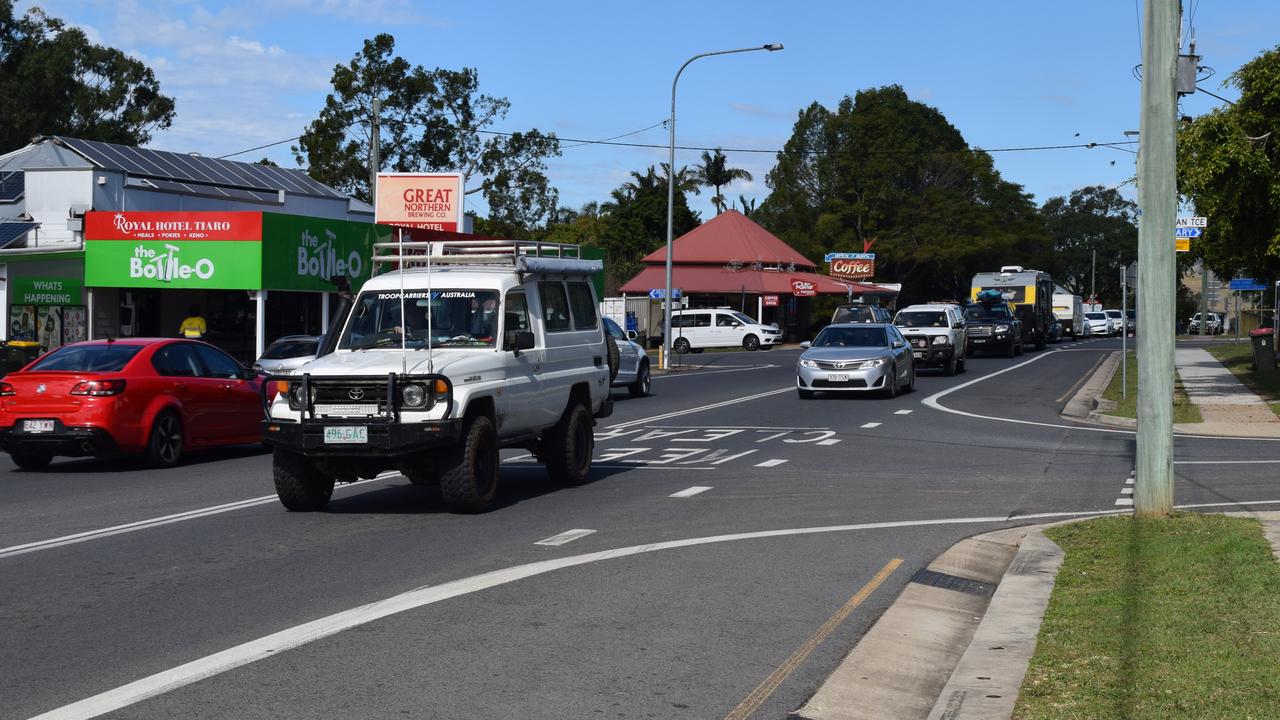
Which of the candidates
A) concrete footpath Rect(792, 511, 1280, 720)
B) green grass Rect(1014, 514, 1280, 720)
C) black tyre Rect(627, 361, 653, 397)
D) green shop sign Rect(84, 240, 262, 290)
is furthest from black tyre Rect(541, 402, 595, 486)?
green shop sign Rect(84, 240, 262, 290)

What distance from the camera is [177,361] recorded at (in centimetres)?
1627

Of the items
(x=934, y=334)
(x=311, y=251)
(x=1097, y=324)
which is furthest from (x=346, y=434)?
(x=1097, y=324)

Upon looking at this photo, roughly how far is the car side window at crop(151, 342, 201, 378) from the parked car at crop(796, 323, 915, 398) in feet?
42.8

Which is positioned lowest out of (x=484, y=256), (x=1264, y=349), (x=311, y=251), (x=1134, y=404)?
(x=1134, y=404)

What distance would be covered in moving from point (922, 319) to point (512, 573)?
2842 cm

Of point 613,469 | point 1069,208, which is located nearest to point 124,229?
point 613,469

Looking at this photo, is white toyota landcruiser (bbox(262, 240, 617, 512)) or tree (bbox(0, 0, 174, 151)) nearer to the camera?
white toyota landcruiser (bbox(262, 240, 617, 512))

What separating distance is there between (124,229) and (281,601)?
79.1 feet

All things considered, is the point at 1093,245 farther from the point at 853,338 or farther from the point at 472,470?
the point at 472,470

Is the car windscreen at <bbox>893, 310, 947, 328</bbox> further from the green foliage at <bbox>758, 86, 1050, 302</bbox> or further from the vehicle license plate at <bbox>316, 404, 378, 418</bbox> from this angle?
the green foliage at <bbox>758, 86, 1050, 302</bbox>

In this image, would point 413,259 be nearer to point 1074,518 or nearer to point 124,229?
point 1074,518

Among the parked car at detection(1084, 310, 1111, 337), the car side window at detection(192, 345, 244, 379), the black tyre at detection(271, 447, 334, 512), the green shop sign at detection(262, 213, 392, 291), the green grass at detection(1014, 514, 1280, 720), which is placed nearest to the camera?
the green grass at detection(1014, 514, 1280, 720)

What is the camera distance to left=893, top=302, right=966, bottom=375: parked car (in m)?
34.7

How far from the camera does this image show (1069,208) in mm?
150000
